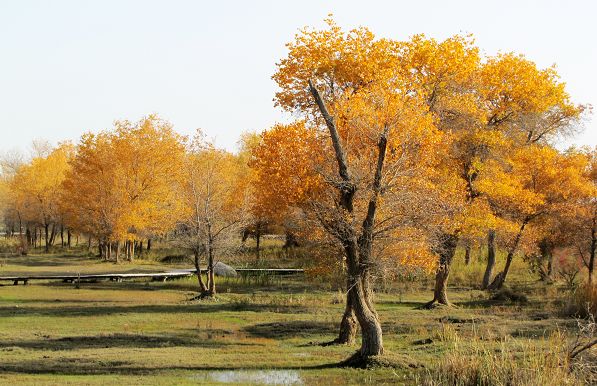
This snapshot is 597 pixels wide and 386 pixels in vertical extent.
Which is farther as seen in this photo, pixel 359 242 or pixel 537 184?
pixel 537 184

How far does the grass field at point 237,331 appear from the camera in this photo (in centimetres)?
1922

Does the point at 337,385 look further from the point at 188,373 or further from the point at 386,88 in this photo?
the point at 386,88

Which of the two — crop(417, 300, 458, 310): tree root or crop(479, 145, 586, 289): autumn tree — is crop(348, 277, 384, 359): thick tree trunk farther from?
crop(479, 145, 586, 289): autumn tree

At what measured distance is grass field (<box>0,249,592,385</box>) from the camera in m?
19.2

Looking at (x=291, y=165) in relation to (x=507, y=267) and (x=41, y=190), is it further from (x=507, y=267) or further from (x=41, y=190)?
(x=41, y=190)

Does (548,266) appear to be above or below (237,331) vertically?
above

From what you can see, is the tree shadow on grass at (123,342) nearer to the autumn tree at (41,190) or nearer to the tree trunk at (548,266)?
Result: the tree trunk at (548,266)

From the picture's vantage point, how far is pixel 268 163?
28.6m

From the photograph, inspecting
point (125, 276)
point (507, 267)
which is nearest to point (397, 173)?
point (507, 267)

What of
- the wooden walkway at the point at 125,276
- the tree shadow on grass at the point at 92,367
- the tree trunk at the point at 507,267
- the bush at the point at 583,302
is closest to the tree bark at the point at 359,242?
the tree shadow on grass at the point at 92,367

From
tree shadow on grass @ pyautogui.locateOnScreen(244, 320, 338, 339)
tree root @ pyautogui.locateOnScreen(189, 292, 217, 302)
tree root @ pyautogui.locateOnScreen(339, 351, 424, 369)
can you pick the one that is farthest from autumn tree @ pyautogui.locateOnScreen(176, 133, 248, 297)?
tree root @ pyautogui.locateOnScreen(339, 351, 424, 369)

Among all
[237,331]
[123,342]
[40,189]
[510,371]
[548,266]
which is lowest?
[237,331]

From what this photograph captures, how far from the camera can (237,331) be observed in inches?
1143

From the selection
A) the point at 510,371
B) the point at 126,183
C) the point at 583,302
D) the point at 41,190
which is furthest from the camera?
the point at 41,190
